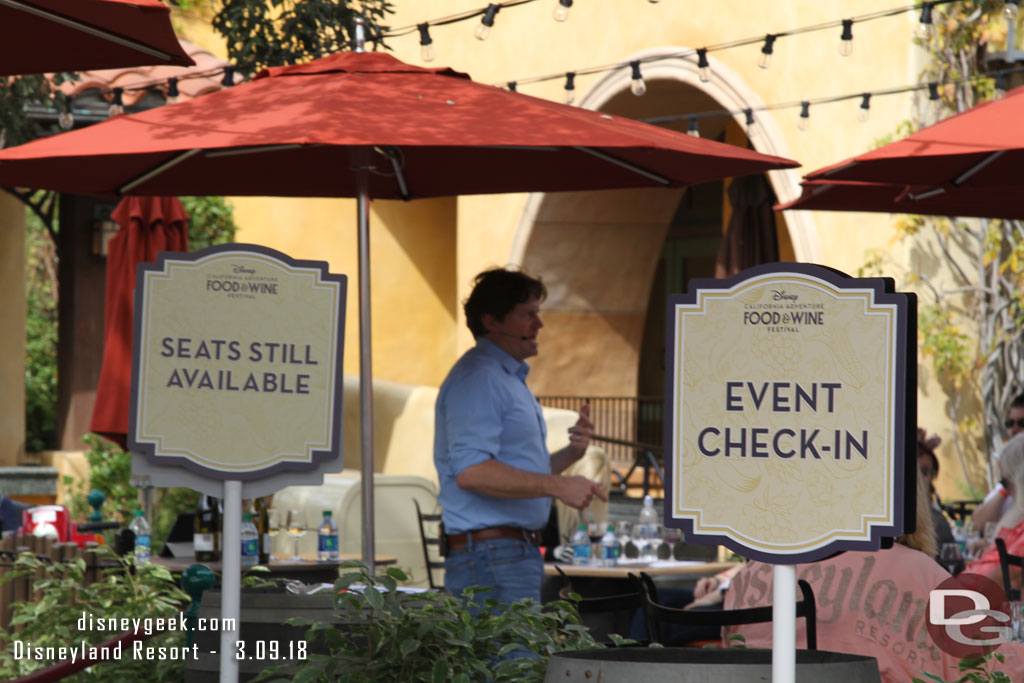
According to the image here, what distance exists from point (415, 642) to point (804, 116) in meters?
7.11

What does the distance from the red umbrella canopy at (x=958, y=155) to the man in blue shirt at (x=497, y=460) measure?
3.58 ft

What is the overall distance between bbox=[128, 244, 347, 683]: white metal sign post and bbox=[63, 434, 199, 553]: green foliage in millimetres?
9432

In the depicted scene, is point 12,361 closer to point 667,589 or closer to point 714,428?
point 667,589

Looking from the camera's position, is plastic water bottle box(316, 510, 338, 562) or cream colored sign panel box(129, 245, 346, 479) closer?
cream colored sign panel box(129, 245, 346, 479)

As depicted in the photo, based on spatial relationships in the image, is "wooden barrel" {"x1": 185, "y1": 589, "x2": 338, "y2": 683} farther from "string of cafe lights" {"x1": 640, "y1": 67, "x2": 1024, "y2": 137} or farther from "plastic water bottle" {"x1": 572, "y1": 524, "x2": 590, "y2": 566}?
"string of cafe lights" {"x1": 640, "y1": 67, "x2": 1024, "y2": 137}

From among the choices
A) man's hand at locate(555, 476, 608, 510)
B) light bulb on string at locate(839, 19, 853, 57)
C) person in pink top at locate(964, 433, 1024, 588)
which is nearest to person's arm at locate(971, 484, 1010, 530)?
person in pink top at locate(964, 433, 1024, 588)

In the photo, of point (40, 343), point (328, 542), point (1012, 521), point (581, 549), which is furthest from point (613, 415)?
point (1012, 521)

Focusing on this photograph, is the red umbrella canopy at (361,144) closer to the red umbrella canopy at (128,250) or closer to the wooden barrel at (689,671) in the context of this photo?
the wooden barrel at (689,671)

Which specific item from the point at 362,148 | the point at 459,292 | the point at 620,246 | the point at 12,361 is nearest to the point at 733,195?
the point at 620,246

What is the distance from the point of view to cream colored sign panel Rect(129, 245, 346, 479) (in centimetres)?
276

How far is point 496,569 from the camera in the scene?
4.12 metres

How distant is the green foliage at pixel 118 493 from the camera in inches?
478

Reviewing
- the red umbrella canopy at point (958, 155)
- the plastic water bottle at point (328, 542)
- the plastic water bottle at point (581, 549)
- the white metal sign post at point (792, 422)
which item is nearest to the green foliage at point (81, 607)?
the white metal sign post at point (792, 422)

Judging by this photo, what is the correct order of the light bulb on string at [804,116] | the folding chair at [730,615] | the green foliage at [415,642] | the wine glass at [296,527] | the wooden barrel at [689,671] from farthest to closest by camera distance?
the light bulb on string at [804,116] < the wine glass at [296,527] < the folding chair at [730,615] < the green foliage at [415,642] < the wooden barrel at [689,671]
